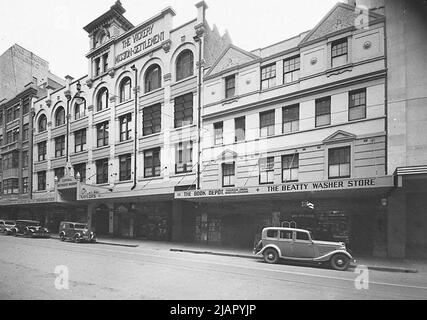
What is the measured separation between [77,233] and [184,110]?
11321mm

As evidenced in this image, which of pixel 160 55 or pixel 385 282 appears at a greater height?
pixel 160 55

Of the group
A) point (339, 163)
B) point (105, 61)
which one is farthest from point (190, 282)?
point (105, 61)

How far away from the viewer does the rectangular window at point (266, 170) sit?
17.6 m

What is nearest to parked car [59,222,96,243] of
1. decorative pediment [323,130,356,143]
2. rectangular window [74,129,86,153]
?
rectangular window [74,129,86,153]

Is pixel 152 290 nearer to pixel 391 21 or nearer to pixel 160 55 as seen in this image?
pixel 391 21

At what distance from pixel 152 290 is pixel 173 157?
601 inches

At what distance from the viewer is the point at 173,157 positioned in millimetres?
22375

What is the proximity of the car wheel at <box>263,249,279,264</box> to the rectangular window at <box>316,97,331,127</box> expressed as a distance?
7.09 m

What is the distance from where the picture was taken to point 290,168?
17125 mm

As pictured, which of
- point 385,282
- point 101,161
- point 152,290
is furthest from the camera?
point 101,161

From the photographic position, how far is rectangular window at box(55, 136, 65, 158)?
102ft

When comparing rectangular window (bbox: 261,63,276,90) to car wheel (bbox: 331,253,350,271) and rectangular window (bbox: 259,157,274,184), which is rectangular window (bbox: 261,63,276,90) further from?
car wheel (bbox: 331,253,350,271)
